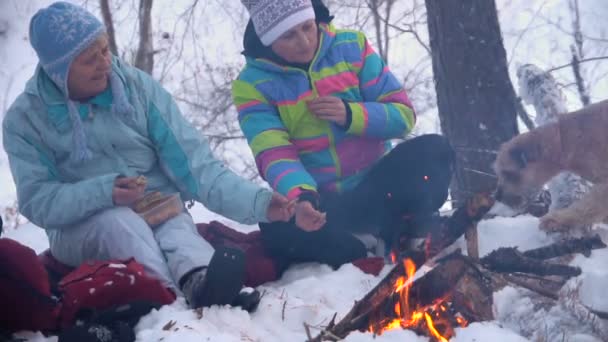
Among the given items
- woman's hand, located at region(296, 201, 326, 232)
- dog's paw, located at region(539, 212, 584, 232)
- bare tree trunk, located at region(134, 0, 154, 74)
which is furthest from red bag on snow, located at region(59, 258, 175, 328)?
bare tree trunk, located at region(134, 0, 154, 74)

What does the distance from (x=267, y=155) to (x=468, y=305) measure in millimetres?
1589

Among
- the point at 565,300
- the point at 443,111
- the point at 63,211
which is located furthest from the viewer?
the point at 443,111

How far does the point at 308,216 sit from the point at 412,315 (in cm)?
87

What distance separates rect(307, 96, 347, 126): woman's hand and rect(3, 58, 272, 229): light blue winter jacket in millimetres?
625

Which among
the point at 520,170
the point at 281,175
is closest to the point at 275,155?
the point at 281,175

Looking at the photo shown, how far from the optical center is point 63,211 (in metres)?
3.32

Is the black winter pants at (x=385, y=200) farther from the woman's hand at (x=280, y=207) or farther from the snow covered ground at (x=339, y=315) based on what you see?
the woman's hand at (x=280, y=207)

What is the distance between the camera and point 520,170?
4.70m

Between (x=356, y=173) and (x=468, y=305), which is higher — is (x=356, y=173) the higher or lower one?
the higher one

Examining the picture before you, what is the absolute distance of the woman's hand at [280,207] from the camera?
11.4 feet

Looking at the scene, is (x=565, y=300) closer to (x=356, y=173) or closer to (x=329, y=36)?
(x=356, y=173)

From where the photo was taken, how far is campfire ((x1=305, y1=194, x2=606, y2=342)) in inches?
107

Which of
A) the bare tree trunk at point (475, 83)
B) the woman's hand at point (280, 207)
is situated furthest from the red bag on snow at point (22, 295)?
the bare tree trunk at point (475, 83)

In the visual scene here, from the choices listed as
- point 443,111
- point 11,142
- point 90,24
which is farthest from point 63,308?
point 443,111
